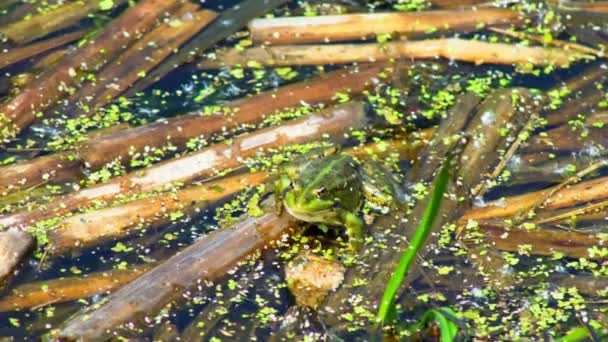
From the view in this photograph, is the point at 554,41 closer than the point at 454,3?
Yes

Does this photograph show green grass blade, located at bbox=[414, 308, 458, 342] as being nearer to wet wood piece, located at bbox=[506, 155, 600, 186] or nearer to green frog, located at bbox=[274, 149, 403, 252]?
green frog, located at bbox=[274, 149, 403, 252]

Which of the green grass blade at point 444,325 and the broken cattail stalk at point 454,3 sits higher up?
the broken cattail stalk at point 454,3

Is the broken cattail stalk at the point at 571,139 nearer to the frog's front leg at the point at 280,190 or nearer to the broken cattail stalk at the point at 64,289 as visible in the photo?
the frog's front leg at the point at 280,190

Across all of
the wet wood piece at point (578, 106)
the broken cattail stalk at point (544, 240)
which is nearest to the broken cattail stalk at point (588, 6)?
the wet wood piece at point (578, 106)

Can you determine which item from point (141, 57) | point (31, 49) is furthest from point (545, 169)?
point (31, 49)

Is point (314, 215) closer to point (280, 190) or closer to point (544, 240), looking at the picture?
point (280, 190)

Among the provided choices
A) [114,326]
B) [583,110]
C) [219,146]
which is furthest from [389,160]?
[114,326]

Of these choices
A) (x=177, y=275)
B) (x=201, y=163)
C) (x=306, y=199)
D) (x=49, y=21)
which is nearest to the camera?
(x=177, y=275)
